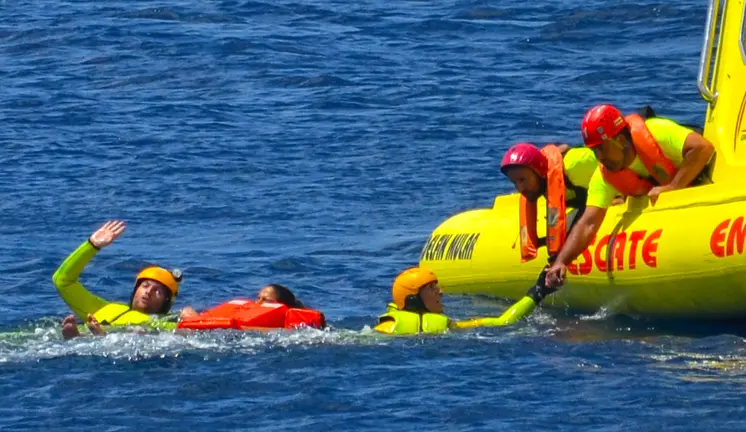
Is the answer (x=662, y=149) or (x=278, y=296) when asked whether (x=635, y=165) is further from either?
(x=278, y=296)

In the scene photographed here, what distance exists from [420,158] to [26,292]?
17.8 ft

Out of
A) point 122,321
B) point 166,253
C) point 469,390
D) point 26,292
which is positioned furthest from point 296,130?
point 469,390

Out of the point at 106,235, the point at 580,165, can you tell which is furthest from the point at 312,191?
the point at 106,235

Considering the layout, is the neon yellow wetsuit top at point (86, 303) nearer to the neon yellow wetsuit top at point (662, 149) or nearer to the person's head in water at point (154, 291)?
the person's head in water at point (154, 291)

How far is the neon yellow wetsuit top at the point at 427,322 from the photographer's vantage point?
416 inches

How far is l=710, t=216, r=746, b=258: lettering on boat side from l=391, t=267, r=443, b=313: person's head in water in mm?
1778

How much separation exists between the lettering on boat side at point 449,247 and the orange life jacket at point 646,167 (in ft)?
6.36

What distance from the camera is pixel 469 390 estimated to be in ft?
29.7

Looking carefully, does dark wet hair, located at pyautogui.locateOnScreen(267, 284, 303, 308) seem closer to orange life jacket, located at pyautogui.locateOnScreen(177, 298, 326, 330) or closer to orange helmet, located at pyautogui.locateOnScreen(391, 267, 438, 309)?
orange life jacket, located at pyautogui.locateOnScreen(177, 298, 326, 330)

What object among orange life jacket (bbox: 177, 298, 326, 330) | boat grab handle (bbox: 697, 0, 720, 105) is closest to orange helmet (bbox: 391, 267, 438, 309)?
orange life jacket (bbox: 177, 298, 326, 330)

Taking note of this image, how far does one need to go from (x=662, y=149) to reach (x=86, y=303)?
13.0 ft

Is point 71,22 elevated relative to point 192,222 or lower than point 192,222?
elevated

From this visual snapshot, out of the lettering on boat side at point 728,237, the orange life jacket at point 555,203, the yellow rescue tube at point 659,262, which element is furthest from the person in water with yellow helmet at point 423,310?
the lettering on boat side at point 728,237

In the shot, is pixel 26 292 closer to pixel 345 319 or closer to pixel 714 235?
pixel 345 319
